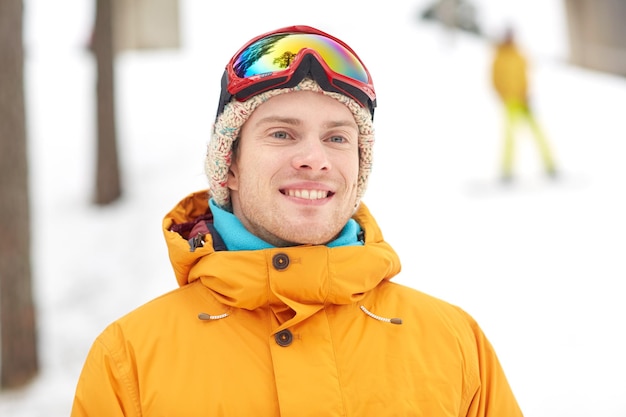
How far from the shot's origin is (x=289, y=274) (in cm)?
201

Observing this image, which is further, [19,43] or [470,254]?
[470,254]

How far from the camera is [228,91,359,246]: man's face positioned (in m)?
2.13

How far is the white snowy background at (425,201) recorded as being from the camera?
5.77 metres

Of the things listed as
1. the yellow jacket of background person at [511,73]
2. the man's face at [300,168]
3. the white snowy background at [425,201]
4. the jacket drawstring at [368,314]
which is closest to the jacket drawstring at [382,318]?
the jacket drawstring at [368,314]

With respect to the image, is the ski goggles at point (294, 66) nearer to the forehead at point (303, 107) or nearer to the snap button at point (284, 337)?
the forehead at point (303, 107)

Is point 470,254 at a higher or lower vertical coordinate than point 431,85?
lower

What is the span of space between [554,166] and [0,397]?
8027mm

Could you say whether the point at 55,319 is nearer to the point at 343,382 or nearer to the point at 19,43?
the point at 19,43

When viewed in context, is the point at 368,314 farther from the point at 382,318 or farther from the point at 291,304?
the point at 291,304

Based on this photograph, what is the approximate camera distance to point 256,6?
16.9 m

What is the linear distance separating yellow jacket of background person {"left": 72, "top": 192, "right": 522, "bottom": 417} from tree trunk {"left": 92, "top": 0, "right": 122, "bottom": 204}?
765 cm

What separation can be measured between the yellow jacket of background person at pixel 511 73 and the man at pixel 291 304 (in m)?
8.25

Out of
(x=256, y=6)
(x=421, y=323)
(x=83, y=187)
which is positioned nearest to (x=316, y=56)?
(x=421, y=323)

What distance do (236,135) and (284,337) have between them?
717mm
